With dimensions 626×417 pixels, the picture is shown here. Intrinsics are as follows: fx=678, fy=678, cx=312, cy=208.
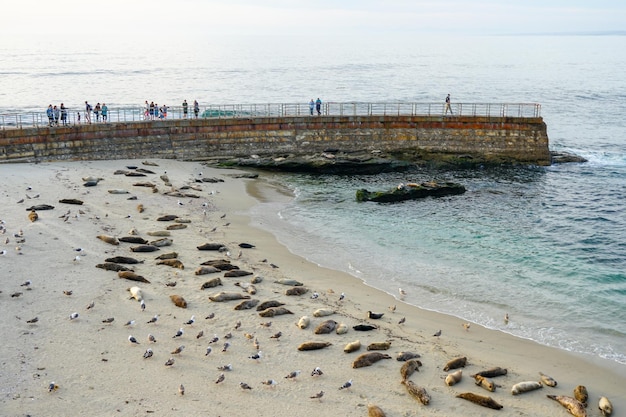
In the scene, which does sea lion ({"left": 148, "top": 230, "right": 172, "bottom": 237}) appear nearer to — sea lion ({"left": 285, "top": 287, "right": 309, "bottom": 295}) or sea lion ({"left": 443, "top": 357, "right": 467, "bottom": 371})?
sea lion ({"left": 285, "top": 287, "right": 309, "bottom": 295})

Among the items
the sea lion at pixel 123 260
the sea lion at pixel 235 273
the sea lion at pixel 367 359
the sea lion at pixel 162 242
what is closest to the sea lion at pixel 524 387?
the sea lion at pixel 367 359

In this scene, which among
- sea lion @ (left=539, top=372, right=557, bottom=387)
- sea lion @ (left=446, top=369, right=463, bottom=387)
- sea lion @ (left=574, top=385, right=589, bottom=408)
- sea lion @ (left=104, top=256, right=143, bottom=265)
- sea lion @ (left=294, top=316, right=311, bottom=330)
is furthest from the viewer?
sea lion @ (left=104, top=256, right=143, bottom=265)

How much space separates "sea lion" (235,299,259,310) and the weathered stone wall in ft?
83.6

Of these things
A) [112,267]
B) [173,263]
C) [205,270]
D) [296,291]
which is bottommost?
[296,291]

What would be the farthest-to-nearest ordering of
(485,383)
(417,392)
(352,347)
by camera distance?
(352,347), (485,383), (417,392)

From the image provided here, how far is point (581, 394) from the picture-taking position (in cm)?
1662

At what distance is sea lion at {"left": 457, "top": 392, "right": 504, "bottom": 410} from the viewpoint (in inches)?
625

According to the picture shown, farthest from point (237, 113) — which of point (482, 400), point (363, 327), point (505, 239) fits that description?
point (482, 400)

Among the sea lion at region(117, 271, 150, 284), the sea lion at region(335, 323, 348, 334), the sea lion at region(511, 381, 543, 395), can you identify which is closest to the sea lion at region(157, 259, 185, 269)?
the sea lion at region(117, 271, 150, 284)

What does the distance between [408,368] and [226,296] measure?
6.69 metres

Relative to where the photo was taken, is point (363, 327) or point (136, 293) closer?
point (363, 327)

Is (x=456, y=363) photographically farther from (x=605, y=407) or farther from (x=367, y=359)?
(x=605, y=407)

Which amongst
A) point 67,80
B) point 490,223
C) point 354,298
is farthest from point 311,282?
point 67,80

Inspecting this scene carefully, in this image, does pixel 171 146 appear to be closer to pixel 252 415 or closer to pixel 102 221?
pixel 102 221
